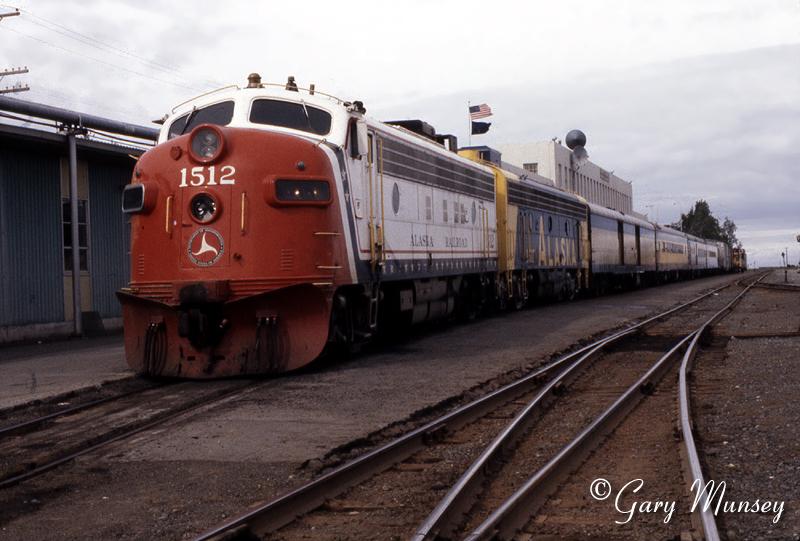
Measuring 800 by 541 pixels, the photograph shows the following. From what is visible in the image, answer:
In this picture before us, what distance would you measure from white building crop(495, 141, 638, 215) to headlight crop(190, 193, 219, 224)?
183 feet

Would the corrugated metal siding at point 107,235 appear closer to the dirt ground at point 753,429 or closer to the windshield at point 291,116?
the windshield at point 291,116

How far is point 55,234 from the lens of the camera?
19.5 metres

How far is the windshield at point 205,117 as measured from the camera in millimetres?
11914

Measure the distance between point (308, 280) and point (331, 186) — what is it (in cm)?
121

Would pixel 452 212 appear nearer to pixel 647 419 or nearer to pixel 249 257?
pixel 249 257

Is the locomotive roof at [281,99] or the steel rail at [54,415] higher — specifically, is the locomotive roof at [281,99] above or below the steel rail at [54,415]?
above

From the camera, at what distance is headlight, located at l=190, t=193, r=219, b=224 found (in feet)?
35.2

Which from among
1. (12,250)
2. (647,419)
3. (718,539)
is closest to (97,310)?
(12,250)

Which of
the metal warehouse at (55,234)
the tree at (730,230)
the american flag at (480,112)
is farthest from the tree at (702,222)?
the metal warehouse at (55,234)

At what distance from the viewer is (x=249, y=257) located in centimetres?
1061

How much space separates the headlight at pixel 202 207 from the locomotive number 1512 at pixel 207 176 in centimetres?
17

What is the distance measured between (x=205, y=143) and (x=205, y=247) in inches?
50.9

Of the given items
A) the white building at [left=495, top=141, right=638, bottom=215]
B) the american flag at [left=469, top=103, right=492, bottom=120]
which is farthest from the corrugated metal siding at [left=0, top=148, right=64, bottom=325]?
the white building at [left=495, top=141, right=638, bottom=215]

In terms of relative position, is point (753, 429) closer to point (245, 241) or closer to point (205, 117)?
point (245, 241)
